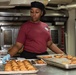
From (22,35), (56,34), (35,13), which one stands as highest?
(35,13)

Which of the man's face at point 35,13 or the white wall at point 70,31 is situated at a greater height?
the man's face at point 35,13

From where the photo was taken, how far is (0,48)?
130 inches

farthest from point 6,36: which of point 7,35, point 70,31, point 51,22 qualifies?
point 70,31

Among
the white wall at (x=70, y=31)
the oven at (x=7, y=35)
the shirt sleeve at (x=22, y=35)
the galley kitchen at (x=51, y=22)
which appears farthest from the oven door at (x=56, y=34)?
the shirt sleeve at (x=22, y=35)

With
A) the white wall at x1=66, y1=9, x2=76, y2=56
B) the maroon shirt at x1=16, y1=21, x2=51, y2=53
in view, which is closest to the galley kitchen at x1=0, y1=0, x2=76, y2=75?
the white wall at x1=66, y1=9, x2=76, y2=56

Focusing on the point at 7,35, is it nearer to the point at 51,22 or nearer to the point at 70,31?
the point at 51,22

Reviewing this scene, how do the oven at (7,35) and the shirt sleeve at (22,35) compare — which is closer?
the shirt sleeve at (22,35)

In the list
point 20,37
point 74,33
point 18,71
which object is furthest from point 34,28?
point 74,33

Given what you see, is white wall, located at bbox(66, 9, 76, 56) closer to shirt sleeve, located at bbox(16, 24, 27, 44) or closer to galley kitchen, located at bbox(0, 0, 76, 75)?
galley kitchen, located at bbox(0, 0, 76, 75)

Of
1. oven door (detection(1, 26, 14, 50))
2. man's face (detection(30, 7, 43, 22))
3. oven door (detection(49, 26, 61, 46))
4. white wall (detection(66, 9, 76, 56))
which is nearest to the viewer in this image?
man's face (detection(30, 7, 43, 22))

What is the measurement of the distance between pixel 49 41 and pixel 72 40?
4.50 feet

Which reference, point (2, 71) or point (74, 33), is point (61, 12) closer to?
point (74, 33)

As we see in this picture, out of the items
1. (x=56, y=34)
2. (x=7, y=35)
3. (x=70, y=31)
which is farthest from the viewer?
(x=70, y=31)

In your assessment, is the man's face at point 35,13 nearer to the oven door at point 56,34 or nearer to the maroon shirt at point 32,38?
the maroon shirt at point 32,38
